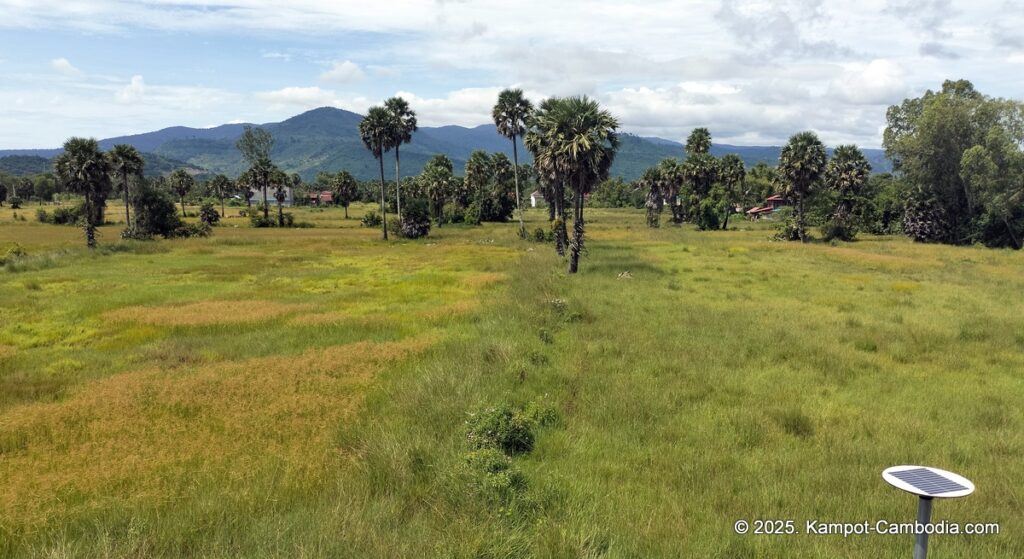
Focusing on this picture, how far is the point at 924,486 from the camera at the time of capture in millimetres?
4199

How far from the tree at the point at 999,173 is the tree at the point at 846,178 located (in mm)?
15605

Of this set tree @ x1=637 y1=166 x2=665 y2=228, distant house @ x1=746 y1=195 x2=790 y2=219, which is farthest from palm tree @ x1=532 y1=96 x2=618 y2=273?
distant house @ x1=746 y1=195 x2=790 y2=219

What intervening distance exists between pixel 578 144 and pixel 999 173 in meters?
55.6

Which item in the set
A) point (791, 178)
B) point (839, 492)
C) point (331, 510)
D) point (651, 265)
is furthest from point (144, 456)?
point (791, 178)

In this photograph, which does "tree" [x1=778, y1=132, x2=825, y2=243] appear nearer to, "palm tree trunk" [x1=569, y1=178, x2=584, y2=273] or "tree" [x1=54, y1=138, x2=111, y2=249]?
"palm tree trunk" [x1=569, y1=178, x2=584, y2=273]

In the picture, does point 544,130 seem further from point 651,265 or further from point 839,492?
point 839,492

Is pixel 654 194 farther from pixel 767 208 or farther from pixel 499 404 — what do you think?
pixel 499 404

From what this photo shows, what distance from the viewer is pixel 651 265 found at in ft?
145

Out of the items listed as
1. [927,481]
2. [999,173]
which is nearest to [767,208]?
[999,173]

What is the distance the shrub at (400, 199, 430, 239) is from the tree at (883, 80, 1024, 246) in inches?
2645

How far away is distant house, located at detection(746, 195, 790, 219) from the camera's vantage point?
130 m

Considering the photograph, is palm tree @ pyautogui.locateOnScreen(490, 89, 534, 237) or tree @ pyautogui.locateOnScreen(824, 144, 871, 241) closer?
palm tree @ pyautogui.locateOnScreen(490, 89, 534, 237)

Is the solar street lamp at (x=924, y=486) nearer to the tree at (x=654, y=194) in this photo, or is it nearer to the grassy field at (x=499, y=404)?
the grassy field at (x=499, y=404)

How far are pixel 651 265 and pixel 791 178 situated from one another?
1578 inches
